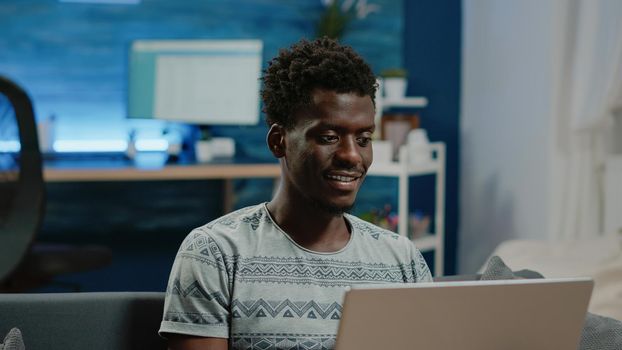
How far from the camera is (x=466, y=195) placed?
13.7 ft

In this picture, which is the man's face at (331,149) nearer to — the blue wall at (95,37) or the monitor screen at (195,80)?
the monitor screen at (195,80)

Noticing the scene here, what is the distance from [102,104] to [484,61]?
172 centimetres

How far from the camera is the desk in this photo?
3119mm

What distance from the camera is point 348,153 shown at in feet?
4.03

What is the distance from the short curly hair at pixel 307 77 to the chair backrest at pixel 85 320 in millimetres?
360

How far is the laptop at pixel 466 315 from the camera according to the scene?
0.92m

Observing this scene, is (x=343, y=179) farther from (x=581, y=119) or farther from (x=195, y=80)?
(x=195, y=80)

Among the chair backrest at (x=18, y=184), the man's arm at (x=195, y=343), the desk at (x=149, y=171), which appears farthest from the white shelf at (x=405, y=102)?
the man's arm at (x=195, y=343)

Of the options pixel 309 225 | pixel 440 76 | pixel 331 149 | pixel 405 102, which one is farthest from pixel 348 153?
pixel 440 76

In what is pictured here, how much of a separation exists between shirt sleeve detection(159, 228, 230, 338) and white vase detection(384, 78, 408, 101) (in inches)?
105

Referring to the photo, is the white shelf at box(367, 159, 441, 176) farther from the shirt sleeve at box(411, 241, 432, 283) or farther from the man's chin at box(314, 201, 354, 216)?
the man's chin at box(314, 201, 354, 216)

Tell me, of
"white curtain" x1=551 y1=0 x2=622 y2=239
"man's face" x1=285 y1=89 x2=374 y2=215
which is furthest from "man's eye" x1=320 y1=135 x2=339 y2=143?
"white curtain" x1=551 y1=0 x2=622 y2=239

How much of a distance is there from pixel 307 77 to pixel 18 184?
1535 mm

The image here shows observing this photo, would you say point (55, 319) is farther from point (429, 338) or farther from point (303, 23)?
point (303, 23)
